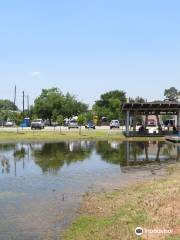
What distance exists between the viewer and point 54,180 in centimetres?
2380

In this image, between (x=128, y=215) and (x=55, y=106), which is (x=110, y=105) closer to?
(x=55, y=106)

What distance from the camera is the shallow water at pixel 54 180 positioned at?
46.9ft

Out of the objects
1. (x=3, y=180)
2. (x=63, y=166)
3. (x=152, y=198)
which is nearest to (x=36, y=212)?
(x=152, y=198)

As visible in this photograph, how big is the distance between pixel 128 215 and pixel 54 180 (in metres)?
10.5

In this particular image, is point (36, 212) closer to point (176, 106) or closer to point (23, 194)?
point (23, 194)

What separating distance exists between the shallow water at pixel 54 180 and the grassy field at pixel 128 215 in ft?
2.11

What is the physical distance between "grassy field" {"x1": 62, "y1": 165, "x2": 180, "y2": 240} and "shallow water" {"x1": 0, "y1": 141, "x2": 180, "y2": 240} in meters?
0.64

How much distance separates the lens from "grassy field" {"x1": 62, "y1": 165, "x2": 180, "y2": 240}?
1205 centimetres

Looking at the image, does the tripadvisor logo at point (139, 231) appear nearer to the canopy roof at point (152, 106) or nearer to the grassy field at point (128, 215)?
the grassy field at point (128, 215)

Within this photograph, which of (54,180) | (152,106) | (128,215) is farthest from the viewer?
(152,106)

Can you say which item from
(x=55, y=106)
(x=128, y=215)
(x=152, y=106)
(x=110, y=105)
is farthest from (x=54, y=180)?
(x=110, y=105)

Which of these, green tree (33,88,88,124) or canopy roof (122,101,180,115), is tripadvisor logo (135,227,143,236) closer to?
canopy roof (122,101,180,115)

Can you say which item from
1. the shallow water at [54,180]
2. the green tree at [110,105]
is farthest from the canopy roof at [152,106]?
the green tree at [110,105]

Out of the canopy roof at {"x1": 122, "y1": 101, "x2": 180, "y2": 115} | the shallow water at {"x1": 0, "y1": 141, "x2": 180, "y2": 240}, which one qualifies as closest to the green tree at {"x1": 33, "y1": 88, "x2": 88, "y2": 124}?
the canopy roof at {"x1": 122, "y1": 101, "x2": 180, "y2": 115}
